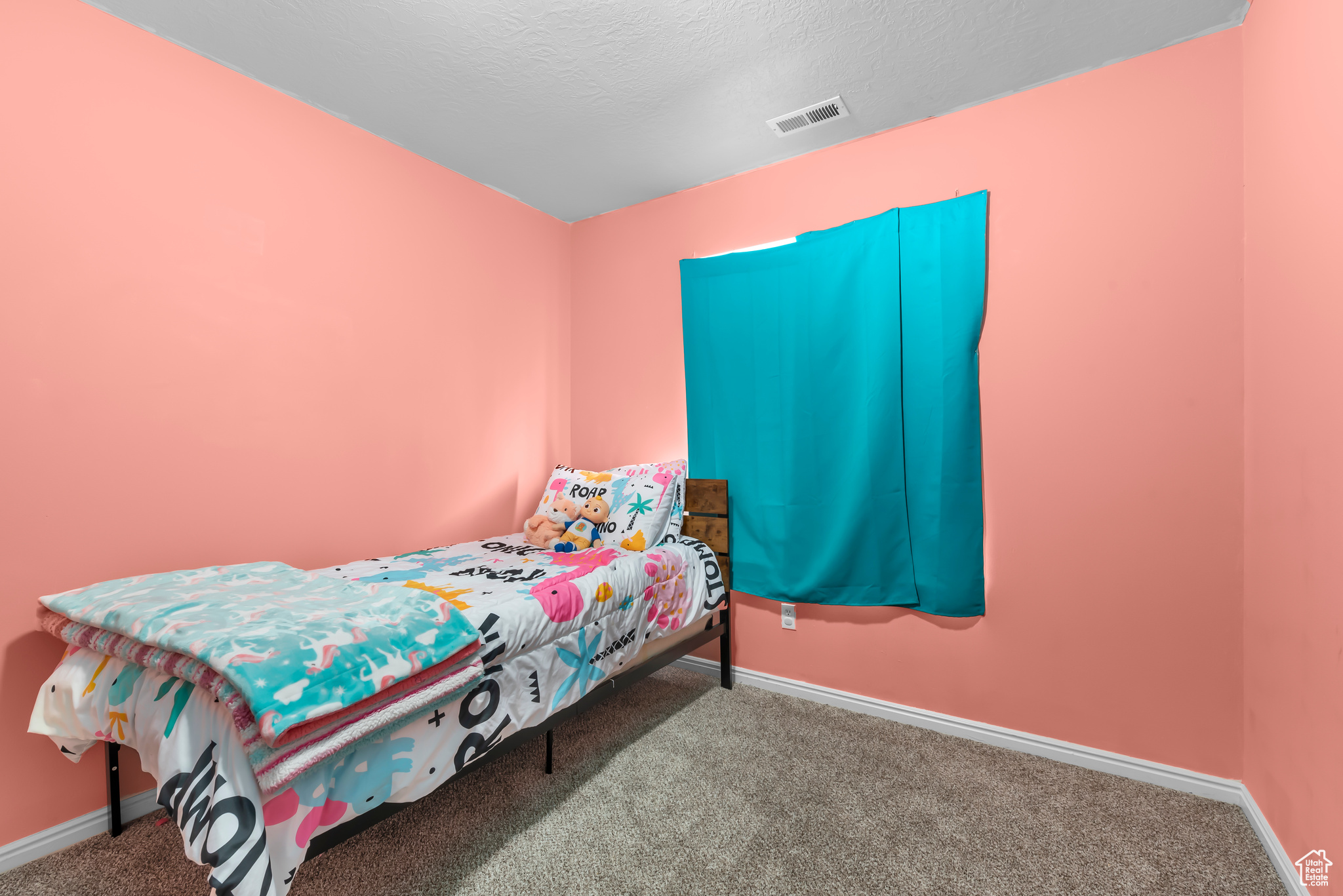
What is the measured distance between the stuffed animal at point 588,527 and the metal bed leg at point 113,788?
147cm

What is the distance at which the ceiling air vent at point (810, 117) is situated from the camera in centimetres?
222

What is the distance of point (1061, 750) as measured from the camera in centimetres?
206

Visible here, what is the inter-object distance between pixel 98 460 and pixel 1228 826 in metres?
3.55

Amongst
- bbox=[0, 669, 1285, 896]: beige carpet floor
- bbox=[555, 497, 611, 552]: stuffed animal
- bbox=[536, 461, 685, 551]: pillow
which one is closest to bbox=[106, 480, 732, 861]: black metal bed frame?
bbox=[0, 669, 1285, 896]: beige carpet floor

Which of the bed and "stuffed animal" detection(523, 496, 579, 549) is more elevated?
"stuffed animal" detection(523, 496, 579, 549)

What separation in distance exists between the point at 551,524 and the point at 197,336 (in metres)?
1.45

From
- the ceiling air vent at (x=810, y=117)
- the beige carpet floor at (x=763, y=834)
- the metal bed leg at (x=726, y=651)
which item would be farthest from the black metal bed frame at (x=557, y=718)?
the ceiling air vent at (x=810, y=117)

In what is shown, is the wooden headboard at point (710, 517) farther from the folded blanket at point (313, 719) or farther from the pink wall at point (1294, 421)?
the pink wall at point (1294, 421)

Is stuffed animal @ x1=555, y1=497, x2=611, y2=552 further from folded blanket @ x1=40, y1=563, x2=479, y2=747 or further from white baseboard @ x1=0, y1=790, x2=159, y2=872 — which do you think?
white baseboard @ x1=0, y1=790, x2=159, y2=872

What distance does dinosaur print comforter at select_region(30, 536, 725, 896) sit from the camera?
1.04 meters

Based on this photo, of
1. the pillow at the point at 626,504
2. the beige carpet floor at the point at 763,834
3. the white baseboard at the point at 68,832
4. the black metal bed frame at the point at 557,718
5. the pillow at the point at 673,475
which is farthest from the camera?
the pillow at the point at 673,475

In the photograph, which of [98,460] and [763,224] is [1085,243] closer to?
[763,224]

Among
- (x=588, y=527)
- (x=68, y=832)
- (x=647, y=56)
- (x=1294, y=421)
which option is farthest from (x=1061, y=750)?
(x=68, y=832)

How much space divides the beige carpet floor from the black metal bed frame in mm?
100
